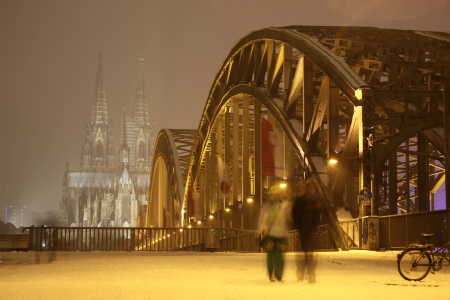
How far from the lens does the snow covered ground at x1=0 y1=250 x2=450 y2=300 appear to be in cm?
1162

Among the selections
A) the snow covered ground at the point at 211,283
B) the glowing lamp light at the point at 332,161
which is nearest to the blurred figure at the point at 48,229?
the glowing lamp light at the point at 332,161

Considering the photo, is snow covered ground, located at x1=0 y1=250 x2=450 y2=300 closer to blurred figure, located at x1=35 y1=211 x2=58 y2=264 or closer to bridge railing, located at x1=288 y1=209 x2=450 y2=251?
bridge railing, located at x1=288 y1=209 x2=450 y2=251

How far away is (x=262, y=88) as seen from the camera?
37438 millimetres

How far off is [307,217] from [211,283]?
1.88m

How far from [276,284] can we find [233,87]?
30.1 metres

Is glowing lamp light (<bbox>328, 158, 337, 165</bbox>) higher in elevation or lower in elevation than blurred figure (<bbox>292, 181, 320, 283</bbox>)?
higher

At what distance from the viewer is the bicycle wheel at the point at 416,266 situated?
13766 millimetres

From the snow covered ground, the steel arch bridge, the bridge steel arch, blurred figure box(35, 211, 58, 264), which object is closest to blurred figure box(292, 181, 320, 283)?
the snow covered ground

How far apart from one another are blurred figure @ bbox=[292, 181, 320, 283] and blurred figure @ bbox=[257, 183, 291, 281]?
0.18 metres

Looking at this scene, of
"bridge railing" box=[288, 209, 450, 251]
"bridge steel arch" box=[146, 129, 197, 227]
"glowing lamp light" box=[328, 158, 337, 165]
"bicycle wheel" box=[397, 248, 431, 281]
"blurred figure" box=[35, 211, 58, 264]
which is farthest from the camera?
"bridge steel arch" box=[146, 129, 197, 227]

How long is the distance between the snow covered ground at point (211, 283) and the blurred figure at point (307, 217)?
42 centimetres

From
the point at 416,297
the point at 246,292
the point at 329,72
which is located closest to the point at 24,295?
the point at 246,292

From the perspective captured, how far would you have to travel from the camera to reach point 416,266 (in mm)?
13773

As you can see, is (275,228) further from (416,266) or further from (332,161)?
(332,161)
